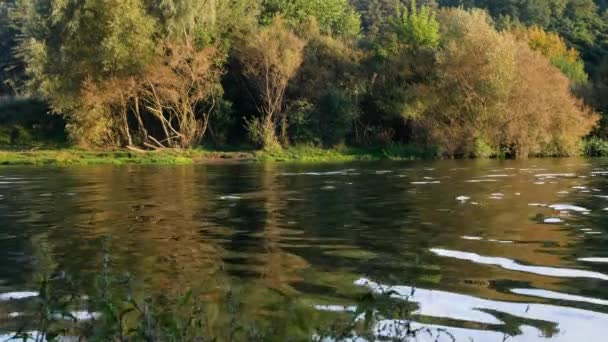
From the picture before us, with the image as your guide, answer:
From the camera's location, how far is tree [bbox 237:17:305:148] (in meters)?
48.4

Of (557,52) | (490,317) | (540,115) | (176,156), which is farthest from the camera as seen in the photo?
(557,52)

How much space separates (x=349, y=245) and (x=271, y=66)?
36524 mm

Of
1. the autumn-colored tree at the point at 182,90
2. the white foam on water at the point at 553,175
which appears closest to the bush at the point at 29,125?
the autumn-colored tree at the point at 182,90

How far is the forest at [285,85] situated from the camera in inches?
1860

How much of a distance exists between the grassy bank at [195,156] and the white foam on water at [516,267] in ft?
108

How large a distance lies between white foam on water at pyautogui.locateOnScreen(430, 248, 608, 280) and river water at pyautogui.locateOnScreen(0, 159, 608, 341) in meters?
0.03

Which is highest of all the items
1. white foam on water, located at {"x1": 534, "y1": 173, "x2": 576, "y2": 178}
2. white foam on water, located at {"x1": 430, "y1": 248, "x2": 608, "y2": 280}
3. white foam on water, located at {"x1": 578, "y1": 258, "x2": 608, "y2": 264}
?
white foam on water, located at {"x1": 534, "y1": 173, "x2": 576, "y2": 178}

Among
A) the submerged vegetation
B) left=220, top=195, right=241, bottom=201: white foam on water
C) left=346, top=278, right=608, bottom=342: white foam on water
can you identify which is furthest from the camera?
left=220, top=195, right=241, bottom=201: white foam on water

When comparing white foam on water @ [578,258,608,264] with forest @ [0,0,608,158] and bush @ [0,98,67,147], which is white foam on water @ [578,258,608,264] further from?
bush @ [0,98,67,147]

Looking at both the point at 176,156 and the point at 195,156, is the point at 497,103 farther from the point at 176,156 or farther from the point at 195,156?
the point at 176,156

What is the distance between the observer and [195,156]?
46.8 m

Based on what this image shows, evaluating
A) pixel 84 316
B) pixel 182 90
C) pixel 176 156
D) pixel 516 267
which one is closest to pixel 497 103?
pixel 182 90

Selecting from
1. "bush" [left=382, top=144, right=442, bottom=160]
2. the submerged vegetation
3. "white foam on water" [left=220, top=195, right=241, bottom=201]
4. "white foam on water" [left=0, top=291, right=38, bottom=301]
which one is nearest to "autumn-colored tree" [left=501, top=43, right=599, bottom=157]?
"bush" [left=382, top=144, right=442, bottom=160]

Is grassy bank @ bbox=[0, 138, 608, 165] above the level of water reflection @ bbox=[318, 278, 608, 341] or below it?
above
